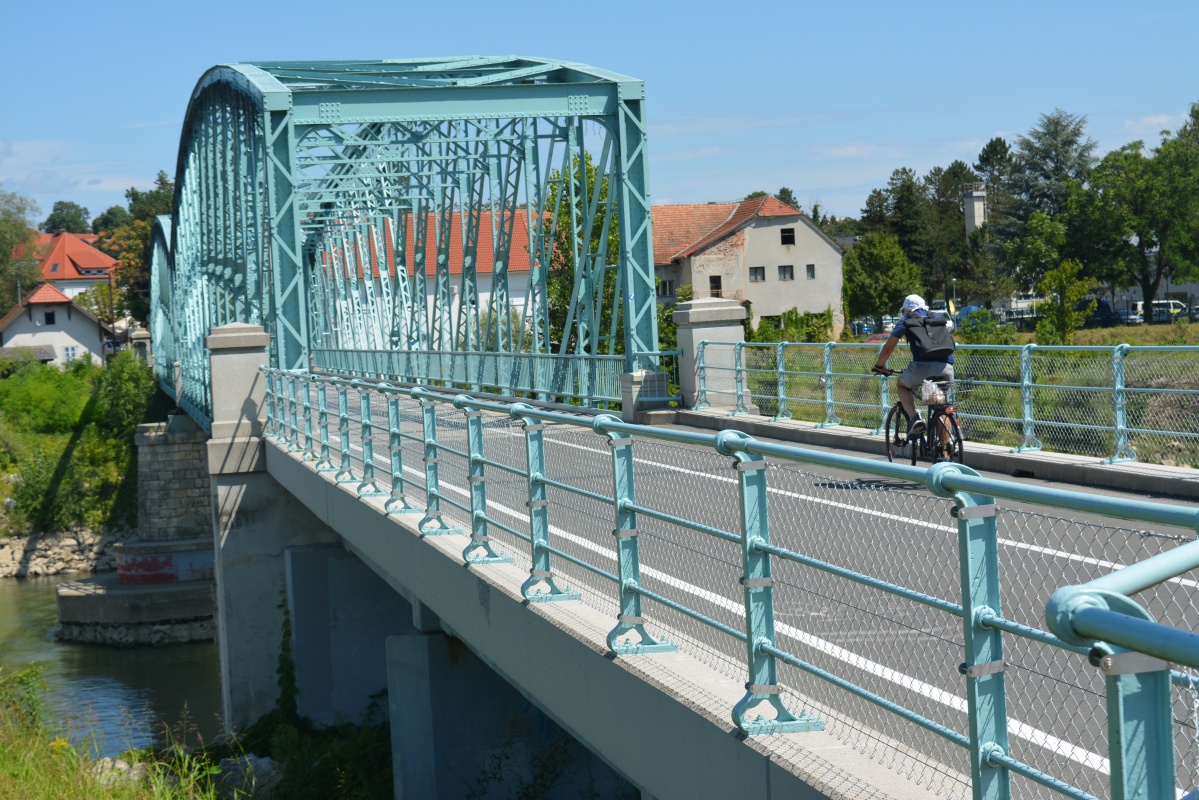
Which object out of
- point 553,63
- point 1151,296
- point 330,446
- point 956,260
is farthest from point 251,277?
point 956,260

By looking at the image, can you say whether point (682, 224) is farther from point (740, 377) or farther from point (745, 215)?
point (740, 377)

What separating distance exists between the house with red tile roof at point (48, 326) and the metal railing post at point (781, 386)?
9793 cm

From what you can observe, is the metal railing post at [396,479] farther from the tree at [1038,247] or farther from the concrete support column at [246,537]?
the tree at [1038,247]

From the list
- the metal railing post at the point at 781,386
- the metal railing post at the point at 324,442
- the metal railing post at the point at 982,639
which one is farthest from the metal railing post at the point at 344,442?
the metal railing post at the point at 982,639

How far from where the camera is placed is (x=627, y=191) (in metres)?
23.5

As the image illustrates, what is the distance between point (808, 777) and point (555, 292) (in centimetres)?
5165

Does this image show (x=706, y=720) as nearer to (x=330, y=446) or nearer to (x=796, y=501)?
(x=796, y=501)

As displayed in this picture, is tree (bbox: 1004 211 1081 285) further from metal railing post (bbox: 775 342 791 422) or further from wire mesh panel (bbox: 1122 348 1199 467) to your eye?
wire mesh panel (bbox: 1122 348 1199 467)

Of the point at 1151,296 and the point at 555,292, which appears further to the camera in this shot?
the point at 1151,296

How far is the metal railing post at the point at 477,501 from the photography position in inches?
356

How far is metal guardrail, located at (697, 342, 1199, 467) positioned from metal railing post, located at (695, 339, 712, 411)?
0.01 m

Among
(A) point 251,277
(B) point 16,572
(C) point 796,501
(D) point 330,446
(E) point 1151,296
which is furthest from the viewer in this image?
(E) point 1151,296

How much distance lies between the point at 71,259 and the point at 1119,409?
157 m

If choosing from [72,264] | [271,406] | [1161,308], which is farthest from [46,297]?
[271,406]
